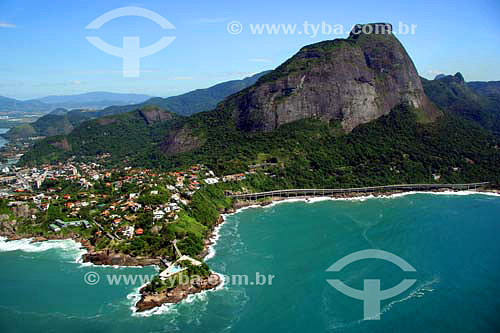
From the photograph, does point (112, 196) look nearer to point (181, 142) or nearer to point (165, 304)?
point (165, 304)

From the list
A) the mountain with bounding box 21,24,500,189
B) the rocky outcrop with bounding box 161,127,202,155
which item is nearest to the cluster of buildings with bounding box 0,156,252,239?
the mountain with bounding box 21,24,500,189

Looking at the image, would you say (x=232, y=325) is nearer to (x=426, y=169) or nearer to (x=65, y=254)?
(x=65, y=254)

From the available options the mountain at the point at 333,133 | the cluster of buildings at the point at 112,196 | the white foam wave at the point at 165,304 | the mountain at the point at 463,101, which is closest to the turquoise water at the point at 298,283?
the white foam wave at the point at 165,304

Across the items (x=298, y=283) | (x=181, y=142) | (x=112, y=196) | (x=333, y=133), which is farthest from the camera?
(x=181, y=142)

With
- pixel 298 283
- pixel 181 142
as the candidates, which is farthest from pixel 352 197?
pixel 181 142

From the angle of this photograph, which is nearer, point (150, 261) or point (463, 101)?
point (150, 261)
